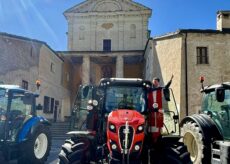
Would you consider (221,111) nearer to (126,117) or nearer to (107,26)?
(126,117)

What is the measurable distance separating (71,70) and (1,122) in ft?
75.9

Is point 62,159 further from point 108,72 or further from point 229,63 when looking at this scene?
point 108,72

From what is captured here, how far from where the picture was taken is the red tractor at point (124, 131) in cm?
538

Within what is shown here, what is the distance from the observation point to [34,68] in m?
20.1

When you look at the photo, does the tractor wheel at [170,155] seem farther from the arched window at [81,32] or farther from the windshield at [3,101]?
the arched window at [81,32]

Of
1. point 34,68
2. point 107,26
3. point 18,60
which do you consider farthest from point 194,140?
point 107,26

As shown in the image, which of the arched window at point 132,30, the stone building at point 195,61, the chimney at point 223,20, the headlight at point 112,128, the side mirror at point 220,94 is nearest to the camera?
the headlight at point 112,128

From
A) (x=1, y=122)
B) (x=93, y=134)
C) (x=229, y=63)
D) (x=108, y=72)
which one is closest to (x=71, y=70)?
(x=108, y=72)

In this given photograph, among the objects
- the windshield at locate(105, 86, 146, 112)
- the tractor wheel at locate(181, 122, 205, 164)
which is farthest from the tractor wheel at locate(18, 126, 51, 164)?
the tractor wheel at locate(181, 122, 205, 164)

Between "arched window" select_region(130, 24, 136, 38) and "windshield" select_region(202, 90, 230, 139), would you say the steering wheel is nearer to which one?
"windshield" select_region(202, 90, 230, 139)

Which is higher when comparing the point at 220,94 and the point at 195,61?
the point at 195,61

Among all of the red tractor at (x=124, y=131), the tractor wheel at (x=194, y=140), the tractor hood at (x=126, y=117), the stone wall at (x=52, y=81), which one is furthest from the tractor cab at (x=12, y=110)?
the stone wall at (x=52, y=81)

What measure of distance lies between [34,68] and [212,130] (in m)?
15.3

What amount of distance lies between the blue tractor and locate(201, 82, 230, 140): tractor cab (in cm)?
495
